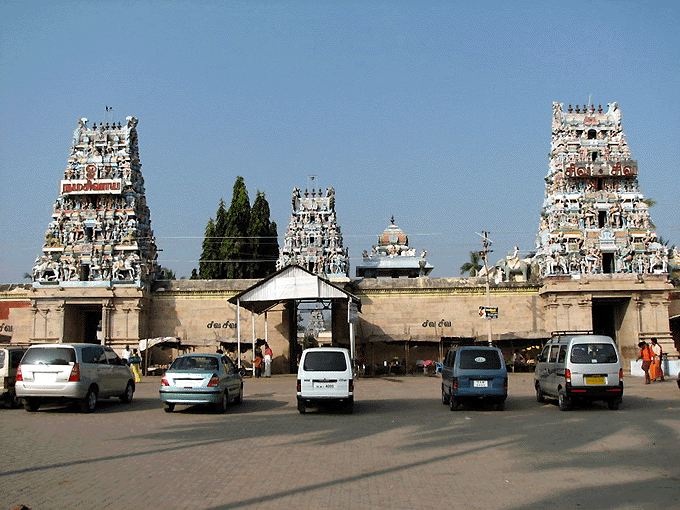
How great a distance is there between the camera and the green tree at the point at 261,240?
53531 millimetres

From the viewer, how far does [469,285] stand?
3841 cm

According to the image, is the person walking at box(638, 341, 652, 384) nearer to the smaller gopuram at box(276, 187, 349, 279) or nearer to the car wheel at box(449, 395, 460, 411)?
the car wheel at box(449, 395, 460, 411)

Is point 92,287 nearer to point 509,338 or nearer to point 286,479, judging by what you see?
point 509,338

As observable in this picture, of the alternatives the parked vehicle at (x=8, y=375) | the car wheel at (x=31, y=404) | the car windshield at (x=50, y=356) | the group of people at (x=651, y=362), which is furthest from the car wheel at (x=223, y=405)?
the group of people at (x=651, y=362)

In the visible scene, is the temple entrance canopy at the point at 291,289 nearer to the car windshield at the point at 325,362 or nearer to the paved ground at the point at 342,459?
the paved ground at the point at 342,459

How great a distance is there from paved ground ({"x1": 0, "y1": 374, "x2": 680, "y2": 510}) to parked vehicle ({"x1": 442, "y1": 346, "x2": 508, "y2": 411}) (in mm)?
497

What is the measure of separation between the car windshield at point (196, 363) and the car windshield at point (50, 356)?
8.10ft

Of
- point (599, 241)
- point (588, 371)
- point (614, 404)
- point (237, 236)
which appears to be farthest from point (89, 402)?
point (237, 236)

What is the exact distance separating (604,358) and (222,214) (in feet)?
137

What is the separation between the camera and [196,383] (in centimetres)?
1697

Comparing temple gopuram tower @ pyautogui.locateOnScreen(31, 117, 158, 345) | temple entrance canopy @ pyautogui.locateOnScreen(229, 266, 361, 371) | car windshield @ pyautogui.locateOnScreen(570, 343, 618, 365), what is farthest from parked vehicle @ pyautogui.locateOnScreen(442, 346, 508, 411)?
temple gopuram tower @ pyautogui.locateOnScreen(31, 117, 158, 345)

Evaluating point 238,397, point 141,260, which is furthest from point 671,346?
point 141,260

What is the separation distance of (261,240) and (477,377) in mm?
38324

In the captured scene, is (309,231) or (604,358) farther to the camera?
(309,231)
